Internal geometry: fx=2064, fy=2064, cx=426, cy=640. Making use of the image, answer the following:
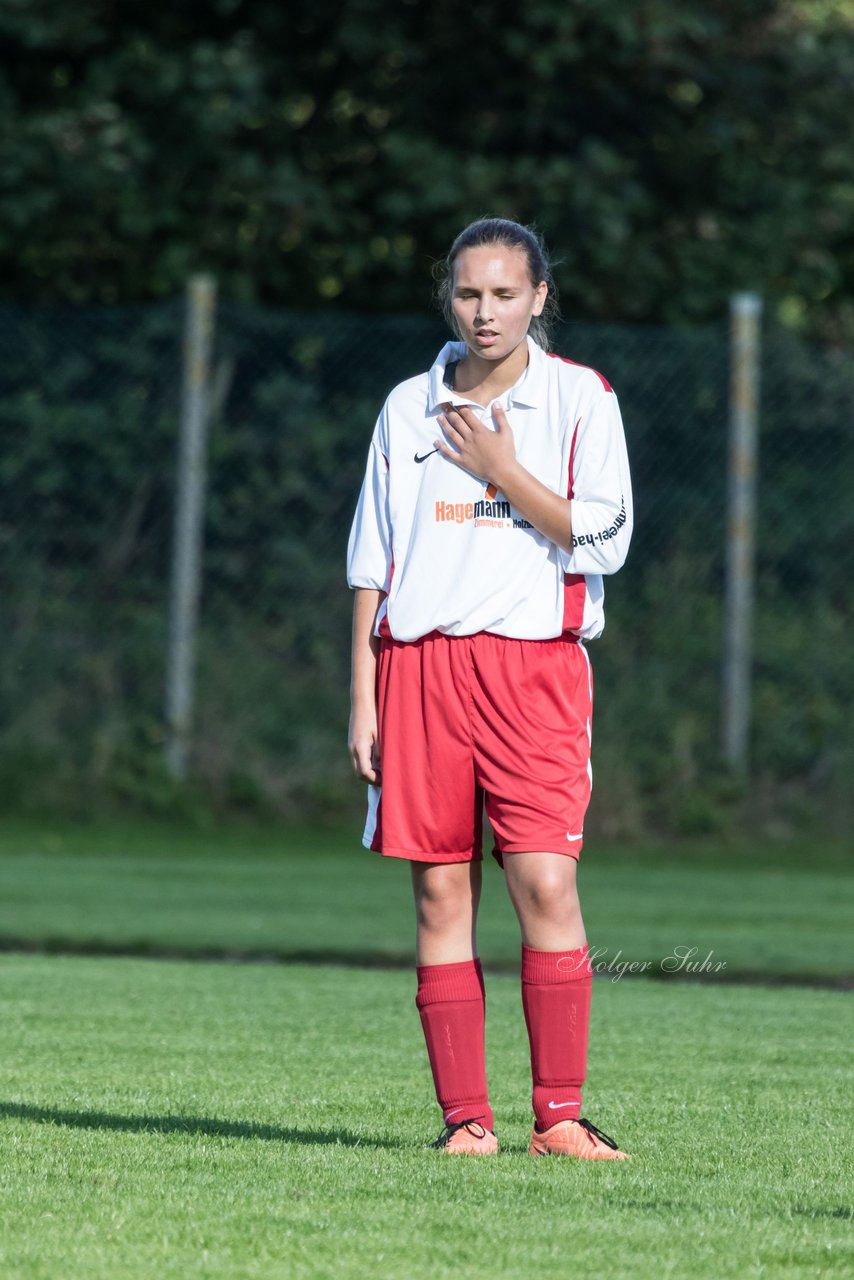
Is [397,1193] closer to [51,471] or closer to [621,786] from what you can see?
[621,786]

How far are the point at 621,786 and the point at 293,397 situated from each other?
3512 mm

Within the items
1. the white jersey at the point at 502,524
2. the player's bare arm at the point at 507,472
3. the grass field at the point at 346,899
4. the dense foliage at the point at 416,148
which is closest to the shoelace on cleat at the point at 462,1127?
the white jersey at the point at 502,524

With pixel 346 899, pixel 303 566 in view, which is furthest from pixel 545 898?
pixel 303 566

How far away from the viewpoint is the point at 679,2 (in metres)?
15.3

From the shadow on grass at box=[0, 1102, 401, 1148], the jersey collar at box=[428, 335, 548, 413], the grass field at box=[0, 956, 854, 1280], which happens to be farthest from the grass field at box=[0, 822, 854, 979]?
the jersey collar at box=[428, 335, 548, 413]

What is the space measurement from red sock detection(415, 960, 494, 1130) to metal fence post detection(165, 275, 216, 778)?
9.33 meters

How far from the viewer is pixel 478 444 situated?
13.5ft

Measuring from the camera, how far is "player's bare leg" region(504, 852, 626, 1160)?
160 inches

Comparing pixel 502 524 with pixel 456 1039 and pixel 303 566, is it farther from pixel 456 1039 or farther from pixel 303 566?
pixel 303 566

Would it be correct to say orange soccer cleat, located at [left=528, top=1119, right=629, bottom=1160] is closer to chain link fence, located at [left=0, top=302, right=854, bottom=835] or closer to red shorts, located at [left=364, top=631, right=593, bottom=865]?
red shorts, located at [left=364, top=631, right=593, bottom=865]

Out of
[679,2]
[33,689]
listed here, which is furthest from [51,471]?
[679,2]

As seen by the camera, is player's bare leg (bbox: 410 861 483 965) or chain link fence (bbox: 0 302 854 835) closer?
player's bare leg (bbox: 410 861 483 965)

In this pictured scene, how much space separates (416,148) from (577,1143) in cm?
1220

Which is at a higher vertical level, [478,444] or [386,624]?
[478,444]
